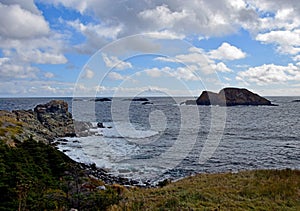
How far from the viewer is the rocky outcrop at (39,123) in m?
24.1

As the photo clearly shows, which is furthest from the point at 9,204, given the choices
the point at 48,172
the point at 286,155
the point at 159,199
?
the point at 286,155

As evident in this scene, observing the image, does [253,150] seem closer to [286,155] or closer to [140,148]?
[286,155]

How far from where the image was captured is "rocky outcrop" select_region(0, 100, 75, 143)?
947 inches

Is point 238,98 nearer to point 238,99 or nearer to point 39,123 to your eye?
point 238,99

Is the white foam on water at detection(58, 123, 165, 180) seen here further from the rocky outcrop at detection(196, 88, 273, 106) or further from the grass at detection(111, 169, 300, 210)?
the rocky outcrop at detection(196, 88, 273, 106)

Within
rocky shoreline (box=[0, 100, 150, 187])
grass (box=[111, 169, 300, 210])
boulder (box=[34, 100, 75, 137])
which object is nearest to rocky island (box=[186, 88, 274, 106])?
Answer: boulder (box=[34, 100, 75, 137])

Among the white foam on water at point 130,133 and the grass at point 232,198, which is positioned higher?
the grass at point 232,198

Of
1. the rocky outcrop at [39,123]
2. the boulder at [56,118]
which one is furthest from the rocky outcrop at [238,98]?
the rocky outcrop at [39,123]

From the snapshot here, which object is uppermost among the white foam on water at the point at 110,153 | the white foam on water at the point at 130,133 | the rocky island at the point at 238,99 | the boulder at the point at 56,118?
the rocky island at the point at 238,99

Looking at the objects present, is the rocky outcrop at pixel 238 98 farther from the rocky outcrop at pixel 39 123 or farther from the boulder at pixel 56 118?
the rocky outcrop at pixel 39 123

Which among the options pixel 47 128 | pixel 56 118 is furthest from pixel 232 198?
pixel 56 118

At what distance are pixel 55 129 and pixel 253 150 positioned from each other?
33.2 metres

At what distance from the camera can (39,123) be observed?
52.6 metres

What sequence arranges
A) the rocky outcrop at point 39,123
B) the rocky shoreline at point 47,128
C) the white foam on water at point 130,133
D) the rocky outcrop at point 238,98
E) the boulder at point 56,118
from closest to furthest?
the rocky shoreline at point 47,128 < the rocky outcrop at point 39,123 < the white foam on water at point 130,133 < the boulder at point 56,118 < the rocky outcrop at point 238,98
